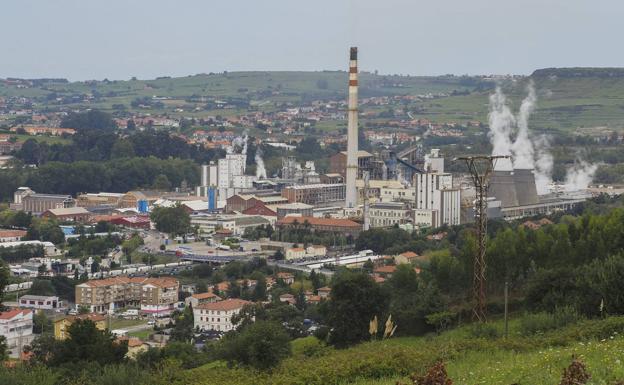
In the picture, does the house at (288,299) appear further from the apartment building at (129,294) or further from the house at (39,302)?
the house at (39,302)

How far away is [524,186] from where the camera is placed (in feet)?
131

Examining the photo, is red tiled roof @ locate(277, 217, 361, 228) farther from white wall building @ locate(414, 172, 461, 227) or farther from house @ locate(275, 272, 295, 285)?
house @ locate(275, 272, 295, 285)

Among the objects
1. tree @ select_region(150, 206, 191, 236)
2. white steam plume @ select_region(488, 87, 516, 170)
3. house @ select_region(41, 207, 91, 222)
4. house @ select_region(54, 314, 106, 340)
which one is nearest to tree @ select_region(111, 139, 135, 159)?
house @ select_region(41, 207, 91, 222)

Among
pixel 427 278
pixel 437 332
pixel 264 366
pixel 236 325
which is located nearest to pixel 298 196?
pixel 236 325

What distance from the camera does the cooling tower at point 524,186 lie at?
39.6 m

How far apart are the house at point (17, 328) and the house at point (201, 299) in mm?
3206

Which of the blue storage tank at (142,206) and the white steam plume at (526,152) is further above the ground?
the white steam plume at (526,152)

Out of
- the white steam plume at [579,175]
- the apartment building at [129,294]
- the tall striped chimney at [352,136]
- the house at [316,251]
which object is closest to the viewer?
the apartment building at [129,294]

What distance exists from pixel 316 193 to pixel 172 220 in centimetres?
769

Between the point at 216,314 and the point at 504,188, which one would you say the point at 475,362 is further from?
the point at 504,188

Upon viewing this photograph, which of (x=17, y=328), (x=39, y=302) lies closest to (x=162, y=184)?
(x=39, y=302)

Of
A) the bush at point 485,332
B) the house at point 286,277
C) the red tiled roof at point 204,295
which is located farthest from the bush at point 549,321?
the house at point 286,277

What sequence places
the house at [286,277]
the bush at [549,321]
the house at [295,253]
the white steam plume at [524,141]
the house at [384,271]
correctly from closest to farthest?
the bush at [549,321] → the house at [384,271] → the house at [286,277] → the house at [295,253] → the white steam plume at [524,141]

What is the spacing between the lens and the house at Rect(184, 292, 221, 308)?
23.9 metres
